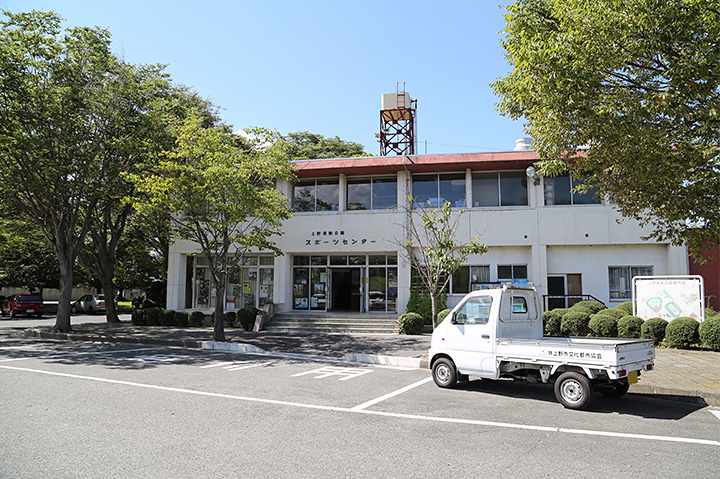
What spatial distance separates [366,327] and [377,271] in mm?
3651

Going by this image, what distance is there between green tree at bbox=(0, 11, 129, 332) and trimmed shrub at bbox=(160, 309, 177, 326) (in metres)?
4.48

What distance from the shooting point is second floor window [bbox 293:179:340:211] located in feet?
77.9

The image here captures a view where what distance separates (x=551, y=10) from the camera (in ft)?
31.2

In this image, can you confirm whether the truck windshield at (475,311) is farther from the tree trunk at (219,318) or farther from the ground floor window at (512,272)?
the ground floor window at (512,272)

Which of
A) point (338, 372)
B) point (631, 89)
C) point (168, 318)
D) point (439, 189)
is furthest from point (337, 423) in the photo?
point (168, 318)

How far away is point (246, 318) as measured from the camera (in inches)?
819

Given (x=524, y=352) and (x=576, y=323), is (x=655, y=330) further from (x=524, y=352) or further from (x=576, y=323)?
(x=524, y=352)

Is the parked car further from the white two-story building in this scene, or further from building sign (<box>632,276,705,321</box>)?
building sign (<box>632,276,705,321</box>)

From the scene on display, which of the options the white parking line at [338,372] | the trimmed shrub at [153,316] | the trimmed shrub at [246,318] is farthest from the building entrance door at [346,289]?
the white parking line at [338,372]

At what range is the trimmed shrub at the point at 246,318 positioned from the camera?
2078cm

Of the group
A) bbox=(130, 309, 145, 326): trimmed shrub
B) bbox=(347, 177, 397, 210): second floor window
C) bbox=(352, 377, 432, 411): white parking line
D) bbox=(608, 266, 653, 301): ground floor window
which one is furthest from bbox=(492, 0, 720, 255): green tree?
bbox=(130, 309, 145, 326): trimmed shrub

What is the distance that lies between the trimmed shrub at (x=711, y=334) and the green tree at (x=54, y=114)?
67.4 ft

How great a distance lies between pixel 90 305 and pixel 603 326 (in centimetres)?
3448

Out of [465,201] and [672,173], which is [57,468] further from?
[465,201]
